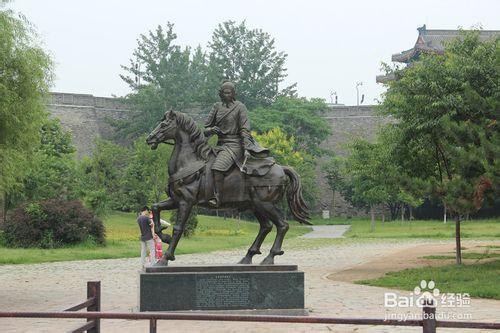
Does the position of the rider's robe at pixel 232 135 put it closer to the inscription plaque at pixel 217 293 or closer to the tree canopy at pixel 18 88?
the inscription plaque at pixel 217 293

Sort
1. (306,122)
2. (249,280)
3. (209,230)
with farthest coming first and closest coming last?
(306,122), (209,230), (249,280)

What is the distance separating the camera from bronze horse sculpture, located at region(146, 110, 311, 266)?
36.7 feet

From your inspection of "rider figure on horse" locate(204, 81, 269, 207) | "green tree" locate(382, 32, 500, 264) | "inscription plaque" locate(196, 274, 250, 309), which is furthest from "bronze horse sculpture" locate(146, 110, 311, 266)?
"green tree" locate(382, 32, 500, 264)

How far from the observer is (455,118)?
52.6 feet

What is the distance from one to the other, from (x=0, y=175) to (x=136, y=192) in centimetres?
2313

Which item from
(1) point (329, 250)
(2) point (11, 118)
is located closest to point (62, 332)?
(2) point (11, 118)

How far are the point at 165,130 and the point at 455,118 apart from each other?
300 inches

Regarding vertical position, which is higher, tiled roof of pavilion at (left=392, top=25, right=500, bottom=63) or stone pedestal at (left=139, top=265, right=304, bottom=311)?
tiled roof of pavilion at (left=392, top=25, right=500, bottom=63)

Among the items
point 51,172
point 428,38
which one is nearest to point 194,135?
point 51,172

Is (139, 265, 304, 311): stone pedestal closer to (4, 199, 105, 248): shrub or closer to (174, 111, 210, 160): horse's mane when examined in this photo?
(174, 111, 210, 160): horse's mane

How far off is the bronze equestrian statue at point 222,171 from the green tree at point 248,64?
45.0 meters

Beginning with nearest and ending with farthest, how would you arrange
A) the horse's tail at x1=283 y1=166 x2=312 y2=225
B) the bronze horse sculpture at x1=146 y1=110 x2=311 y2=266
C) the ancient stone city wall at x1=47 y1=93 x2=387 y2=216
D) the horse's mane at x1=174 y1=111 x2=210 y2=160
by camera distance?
the bronze horse sculpture at x1=146 y1=110 x2=311 y2=266, the horse's mane at x1=174 y1=111 x2=210 y2=160, the horse's tail at x1=283 y1=166 x2=312 y2=225, the ancient stone city wall at x1=47 y1=93 x2=387 y2=216

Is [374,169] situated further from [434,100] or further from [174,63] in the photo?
[174,63]

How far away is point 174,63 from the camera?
58125 mm
